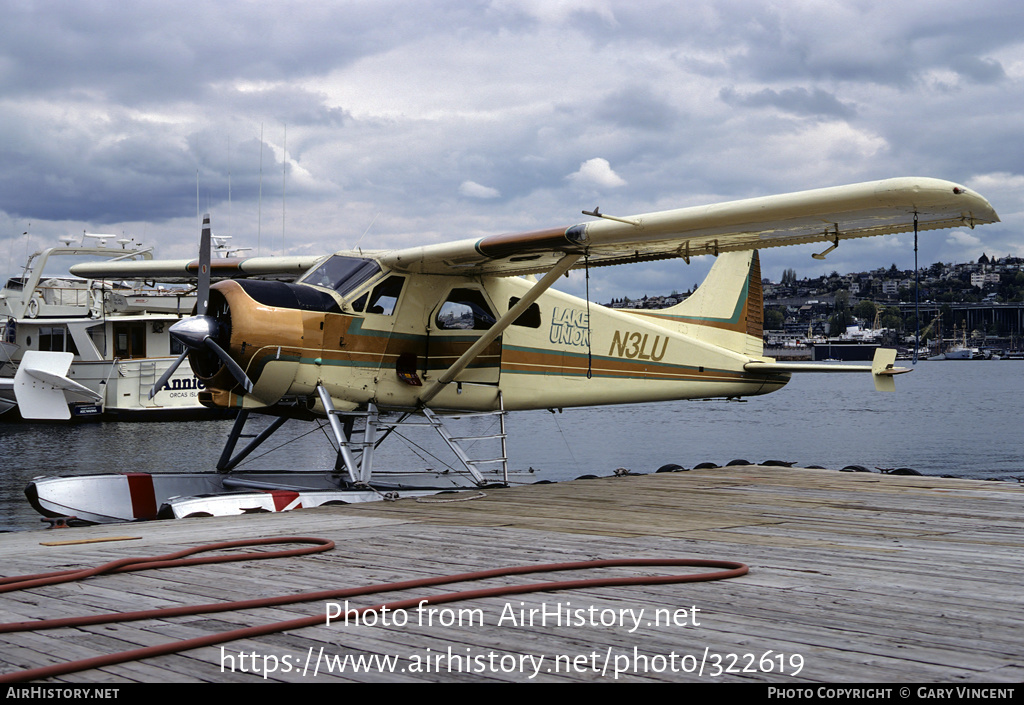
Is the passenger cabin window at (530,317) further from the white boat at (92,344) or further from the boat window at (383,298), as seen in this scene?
the white boat at (92,344)

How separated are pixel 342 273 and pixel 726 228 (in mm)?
4063

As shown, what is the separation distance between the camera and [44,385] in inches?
957

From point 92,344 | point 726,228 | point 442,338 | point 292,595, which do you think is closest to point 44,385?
point 92,344

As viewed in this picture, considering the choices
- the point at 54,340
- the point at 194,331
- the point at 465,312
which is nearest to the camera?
the point at 194,331

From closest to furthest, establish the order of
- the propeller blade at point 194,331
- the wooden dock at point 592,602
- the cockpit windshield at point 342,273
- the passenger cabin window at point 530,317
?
the wooden dock at point 592,602 < the propeller blade at point 194,331 < the cockpit windshield at point 342,273 < the passenger cabin window at point 530,317

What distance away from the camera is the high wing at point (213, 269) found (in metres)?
12.5

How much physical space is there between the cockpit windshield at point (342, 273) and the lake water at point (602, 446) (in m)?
1.62

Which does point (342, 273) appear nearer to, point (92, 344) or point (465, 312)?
point (465, 312)

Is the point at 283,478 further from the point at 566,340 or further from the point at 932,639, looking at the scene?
the point at 932,639

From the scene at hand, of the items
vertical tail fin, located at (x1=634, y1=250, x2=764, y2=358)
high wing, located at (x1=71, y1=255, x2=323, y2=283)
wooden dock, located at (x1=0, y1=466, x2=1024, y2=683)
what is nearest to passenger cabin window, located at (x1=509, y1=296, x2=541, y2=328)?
vertical tail fin, located at (x1=634, y1=250, x2=764, y2=358)

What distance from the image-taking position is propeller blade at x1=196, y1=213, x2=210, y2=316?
9.40 meters

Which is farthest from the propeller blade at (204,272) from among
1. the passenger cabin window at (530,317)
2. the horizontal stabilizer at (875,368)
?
the horizontal stabilizer at (875,368)

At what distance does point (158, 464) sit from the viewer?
695 inches

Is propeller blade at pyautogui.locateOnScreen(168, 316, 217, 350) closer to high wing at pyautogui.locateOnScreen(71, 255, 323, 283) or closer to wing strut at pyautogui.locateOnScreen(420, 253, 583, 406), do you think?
wing strut at pyautogui.locateOnScreen(420, 253, 583, 406)
